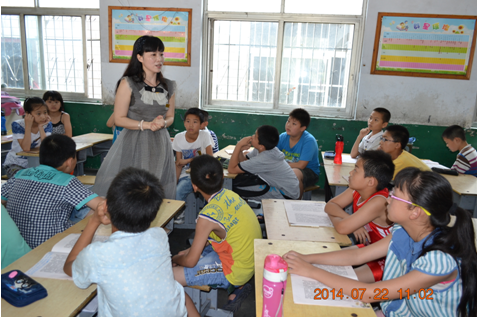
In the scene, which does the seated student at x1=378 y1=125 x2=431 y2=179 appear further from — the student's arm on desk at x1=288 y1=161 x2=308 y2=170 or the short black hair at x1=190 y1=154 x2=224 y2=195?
the short black hair at x1=190 y1=154 x2=224 y2=195

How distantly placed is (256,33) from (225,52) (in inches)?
20.0

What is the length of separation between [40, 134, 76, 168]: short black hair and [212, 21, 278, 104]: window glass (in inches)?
132

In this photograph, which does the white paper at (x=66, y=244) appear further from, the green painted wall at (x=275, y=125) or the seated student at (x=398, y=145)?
the green painted wall at (x=275, y=125)

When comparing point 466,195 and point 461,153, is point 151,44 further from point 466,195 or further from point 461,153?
point 461,153

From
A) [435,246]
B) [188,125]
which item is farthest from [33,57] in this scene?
[435,246]

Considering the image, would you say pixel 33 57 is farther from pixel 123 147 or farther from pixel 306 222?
pixel 306 222

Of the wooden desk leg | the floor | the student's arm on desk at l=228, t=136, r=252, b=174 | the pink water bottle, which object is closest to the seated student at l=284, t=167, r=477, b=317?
the pink water bottle

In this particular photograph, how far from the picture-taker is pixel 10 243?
4.55 feet

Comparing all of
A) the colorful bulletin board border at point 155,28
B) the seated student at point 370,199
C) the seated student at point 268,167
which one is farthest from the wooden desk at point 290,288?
the colorful bulletin board border at point 155,28

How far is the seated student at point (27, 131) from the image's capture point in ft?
11.0

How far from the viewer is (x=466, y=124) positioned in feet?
14.1

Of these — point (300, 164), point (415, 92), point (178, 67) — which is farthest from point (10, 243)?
point (415, 92)

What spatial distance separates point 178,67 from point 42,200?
3.39 metres

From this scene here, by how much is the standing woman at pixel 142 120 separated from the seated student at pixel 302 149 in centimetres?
146
